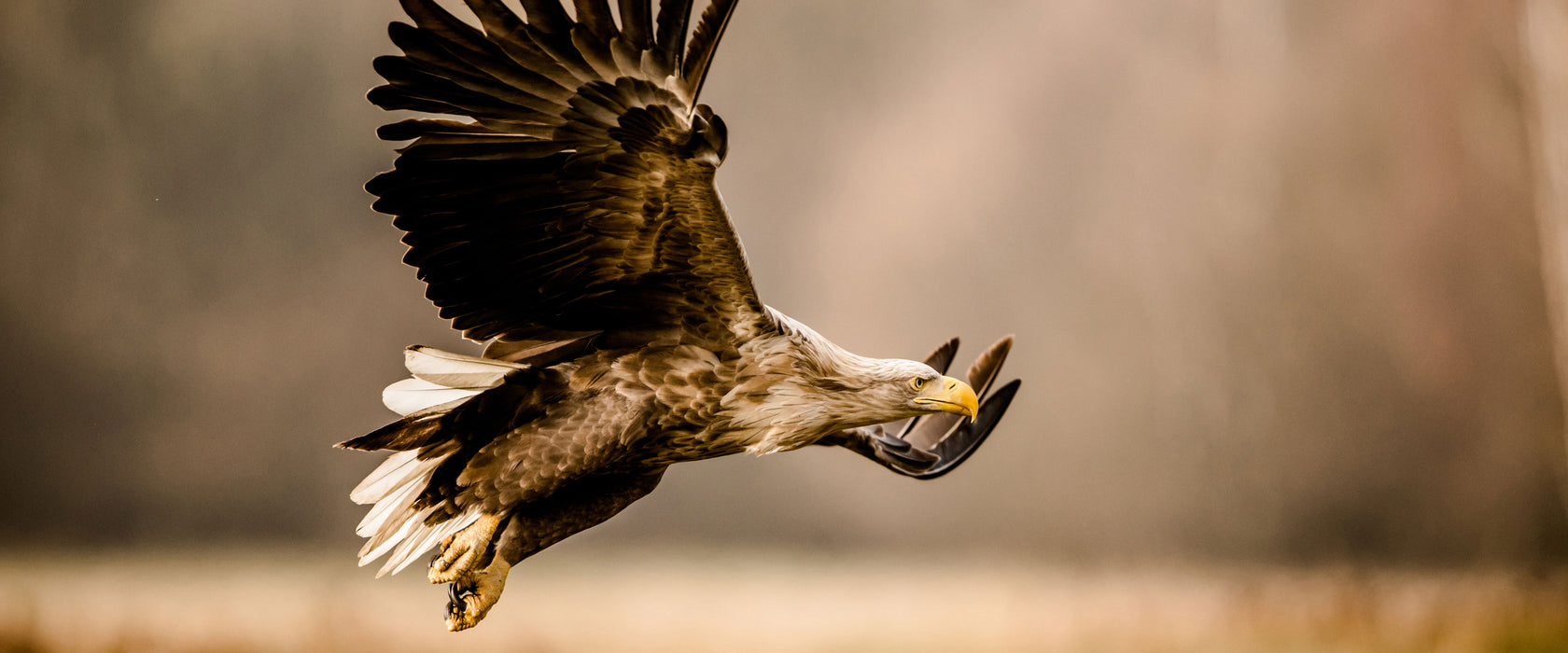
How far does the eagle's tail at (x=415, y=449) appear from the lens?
204 cm

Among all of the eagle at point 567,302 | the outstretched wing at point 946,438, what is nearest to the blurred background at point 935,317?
the outstretched wing at point 946,438

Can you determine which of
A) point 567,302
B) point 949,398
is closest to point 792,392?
point 949,398

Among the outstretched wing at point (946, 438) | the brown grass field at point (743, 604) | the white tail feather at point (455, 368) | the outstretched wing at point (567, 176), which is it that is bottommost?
the brown grass field at point (743, 604)

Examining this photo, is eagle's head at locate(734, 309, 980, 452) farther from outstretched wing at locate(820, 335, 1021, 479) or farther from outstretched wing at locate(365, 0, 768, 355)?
outstretched wing at locate(820, 335, 1021, 479)

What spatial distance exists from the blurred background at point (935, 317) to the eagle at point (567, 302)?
4.80ft

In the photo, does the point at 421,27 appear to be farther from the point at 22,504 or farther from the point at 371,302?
the point at 22,504

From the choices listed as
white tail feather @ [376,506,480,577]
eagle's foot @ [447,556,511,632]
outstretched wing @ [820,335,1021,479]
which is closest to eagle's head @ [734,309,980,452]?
outstretched wing @ [820,335,1021,479]

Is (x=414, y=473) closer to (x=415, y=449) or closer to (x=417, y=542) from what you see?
(x=415, y=449)

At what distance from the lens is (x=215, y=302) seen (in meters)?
3.32

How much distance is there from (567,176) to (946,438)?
137cm

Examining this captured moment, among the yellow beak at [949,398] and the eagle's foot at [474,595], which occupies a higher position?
the yellow beak at [949,398]

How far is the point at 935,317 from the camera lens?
4.00 meters

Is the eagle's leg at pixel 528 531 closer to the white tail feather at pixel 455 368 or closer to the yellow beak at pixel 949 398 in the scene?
the white tail feather at pixel 455 368

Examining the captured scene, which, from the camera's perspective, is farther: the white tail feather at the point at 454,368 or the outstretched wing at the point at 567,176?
the white tail feather at the point at 454,368
